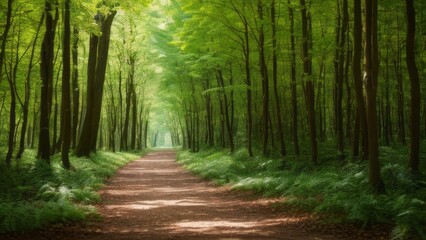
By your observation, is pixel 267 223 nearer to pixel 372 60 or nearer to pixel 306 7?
pixel 372 60

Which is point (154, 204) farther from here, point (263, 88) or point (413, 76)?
point (263, 88)

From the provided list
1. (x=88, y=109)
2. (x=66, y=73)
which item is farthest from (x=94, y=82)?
(x=66, y=73)

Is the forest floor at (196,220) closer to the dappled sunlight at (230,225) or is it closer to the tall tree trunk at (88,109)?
the dappled sunlight at (230,225)

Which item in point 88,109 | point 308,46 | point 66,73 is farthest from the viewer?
point 88,109

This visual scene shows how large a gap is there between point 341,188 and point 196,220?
160 inches

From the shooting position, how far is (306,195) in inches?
443

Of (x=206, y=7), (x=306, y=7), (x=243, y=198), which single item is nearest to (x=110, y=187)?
(x=243, y=198)

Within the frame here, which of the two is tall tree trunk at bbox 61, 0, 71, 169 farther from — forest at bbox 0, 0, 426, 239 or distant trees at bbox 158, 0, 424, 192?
distant trees at bbox 158, 0, 424, 192

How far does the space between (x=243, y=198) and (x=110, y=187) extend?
18.6 feet

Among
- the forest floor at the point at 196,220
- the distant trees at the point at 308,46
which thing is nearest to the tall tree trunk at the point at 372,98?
the distant trees at the point at 308,46

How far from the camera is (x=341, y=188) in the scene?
10.5 metres

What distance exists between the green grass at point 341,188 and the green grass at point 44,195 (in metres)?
5.44

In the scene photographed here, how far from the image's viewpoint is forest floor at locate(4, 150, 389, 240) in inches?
304

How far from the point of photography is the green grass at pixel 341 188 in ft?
25.9
